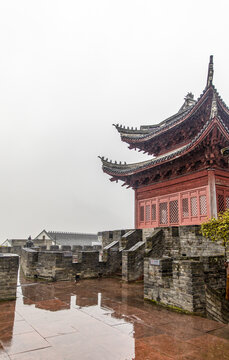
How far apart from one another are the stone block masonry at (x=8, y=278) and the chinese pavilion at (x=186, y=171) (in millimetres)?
7964

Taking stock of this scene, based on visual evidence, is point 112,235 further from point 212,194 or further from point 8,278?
point 8,278

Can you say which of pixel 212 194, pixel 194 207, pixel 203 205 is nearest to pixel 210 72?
pixel 212 194

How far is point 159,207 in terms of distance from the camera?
13.9 meters

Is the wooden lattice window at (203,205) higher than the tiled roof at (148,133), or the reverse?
the tiled roof at (148,133)

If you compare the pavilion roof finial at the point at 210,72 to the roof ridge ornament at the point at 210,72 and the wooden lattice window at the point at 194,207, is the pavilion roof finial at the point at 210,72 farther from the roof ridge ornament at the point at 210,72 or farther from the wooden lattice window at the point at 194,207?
the wooden lattice window at the point at 194,207

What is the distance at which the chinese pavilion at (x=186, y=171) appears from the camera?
1088 centimetres

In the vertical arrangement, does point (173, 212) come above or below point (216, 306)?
above

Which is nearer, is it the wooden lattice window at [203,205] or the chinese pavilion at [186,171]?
the chinese pavilion at [186,171]

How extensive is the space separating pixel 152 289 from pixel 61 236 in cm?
3471

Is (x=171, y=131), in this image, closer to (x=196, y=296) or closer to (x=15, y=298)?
(x=196, y=296)

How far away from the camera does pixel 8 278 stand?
23.5 ft

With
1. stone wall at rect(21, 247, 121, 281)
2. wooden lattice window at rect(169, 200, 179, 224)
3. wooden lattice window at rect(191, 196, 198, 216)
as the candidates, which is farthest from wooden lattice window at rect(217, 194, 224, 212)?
stone wall at rect(21, 247, 121, 281)

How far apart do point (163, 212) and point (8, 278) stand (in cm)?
880

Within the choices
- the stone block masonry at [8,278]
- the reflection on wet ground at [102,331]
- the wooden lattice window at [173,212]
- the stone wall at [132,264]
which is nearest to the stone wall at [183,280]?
the reflection on wet ground at [102,331]
